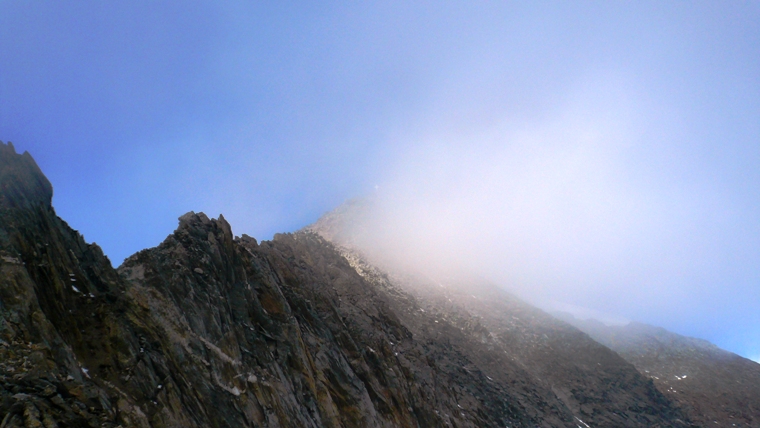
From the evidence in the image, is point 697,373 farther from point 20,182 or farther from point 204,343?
point 20,182

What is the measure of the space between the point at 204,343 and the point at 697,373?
378ft

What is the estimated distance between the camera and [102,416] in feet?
45.2

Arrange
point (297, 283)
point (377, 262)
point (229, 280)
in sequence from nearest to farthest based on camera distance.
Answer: point (229, 280) < point (297, 283) < point (377, 262)

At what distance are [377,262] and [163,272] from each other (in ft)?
242

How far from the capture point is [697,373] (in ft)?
302

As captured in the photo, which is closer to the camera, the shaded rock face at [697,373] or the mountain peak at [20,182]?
the mountain peak at [20,182]

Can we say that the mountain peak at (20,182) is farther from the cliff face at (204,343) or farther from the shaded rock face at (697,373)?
the shaded rock face at (697,373)

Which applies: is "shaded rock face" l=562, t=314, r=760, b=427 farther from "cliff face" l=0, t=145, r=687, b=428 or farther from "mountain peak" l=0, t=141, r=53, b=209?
"mountain peak" l=0, t=141, r=53, b=209

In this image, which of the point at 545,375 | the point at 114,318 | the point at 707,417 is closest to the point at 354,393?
the point at 114,318

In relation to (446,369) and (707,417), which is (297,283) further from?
(707,417)

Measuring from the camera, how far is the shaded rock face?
257 feet

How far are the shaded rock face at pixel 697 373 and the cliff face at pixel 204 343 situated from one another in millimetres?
37891

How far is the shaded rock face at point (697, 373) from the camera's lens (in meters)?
78.4

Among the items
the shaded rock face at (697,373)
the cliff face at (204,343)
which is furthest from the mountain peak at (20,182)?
the shaded rock face at (697,373)
